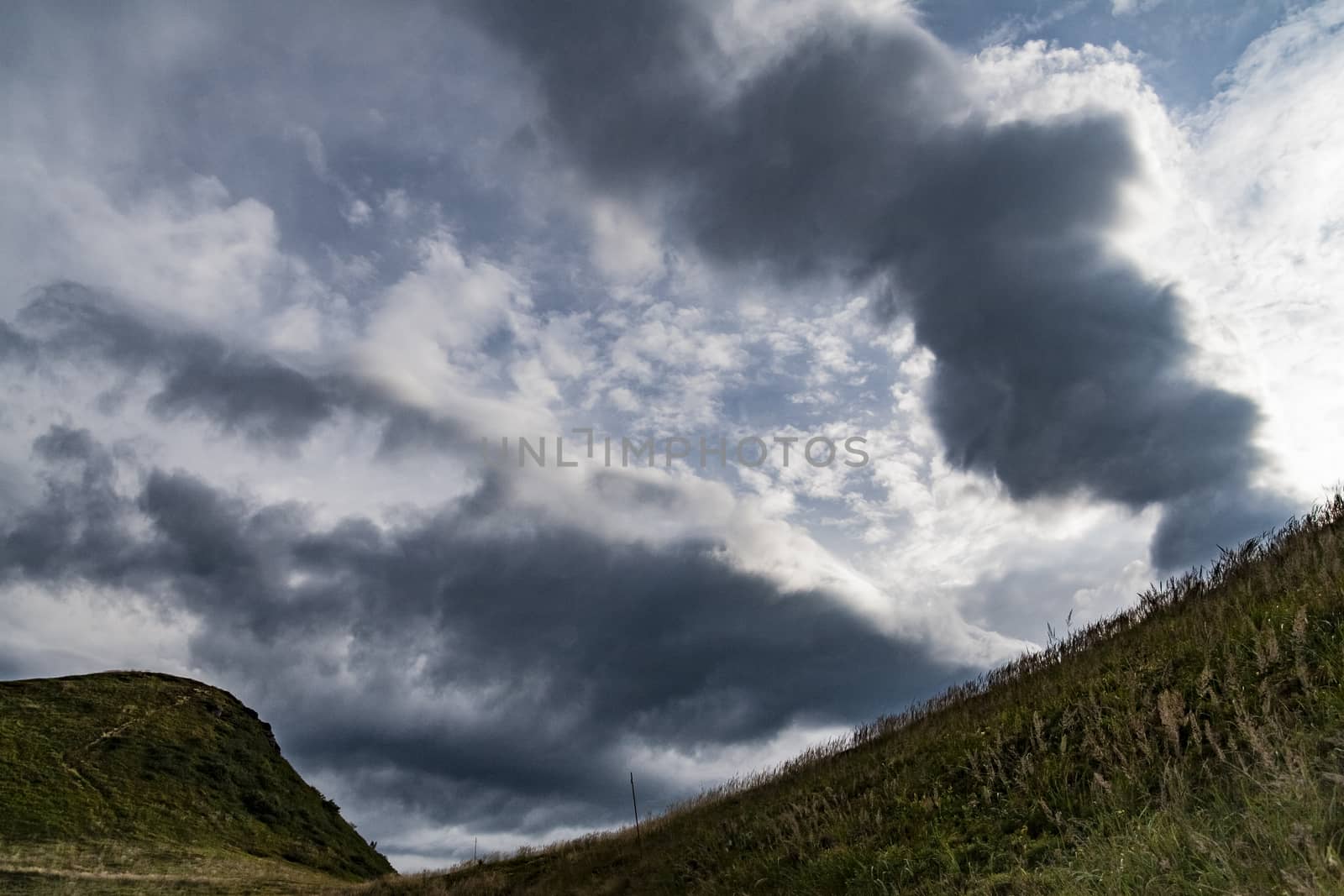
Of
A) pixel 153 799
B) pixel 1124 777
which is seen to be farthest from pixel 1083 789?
pixel 153 799

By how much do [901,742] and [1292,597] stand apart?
9.23 meters

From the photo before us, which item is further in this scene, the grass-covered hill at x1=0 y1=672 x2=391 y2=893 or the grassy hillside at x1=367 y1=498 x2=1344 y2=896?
the grass-covered hill at x1=0 y1=672 x2=391 y2=893

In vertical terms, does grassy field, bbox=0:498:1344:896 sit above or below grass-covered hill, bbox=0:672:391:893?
below

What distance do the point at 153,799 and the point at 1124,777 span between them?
216 ft

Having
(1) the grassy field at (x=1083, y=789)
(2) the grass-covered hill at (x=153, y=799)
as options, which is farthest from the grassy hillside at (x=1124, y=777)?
(2) the grass-covered hill at (x=153, y=799)

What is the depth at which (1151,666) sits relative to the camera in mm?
12375

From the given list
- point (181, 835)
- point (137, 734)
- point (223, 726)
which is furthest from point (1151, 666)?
point (223, 726)

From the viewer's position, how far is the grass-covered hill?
36.8m

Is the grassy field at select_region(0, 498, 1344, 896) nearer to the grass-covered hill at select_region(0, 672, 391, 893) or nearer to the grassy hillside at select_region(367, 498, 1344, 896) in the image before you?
the grassy hillside at select_region(367, 498, 1344, 896)

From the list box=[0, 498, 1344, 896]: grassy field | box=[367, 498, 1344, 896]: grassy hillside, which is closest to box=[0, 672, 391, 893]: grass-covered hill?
box=[0, 498, 1344, 896]: grassy field

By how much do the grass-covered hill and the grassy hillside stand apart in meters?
28.7

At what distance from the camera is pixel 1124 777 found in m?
9.74

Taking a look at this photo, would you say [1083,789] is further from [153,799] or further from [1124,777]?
[153,799]

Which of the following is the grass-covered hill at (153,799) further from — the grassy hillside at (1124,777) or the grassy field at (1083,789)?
the grassy hillside at (1124,777)
